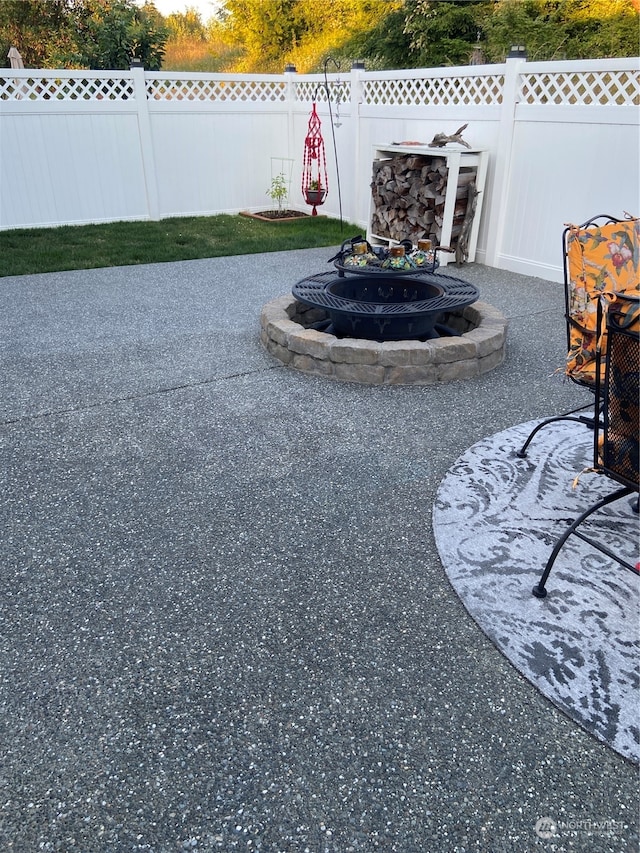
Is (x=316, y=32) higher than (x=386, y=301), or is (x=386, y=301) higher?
(x=316, y=32)

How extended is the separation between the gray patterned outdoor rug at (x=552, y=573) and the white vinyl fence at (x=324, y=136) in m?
2.96

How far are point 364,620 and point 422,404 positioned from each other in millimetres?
1517

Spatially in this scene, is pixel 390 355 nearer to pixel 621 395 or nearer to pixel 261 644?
pixel 621 395

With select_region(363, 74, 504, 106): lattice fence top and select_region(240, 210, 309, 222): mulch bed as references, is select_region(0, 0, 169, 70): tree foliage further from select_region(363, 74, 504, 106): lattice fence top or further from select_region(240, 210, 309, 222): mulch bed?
select_region(363, 74, 504, 106): lattice fence top

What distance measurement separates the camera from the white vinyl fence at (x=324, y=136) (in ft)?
15.1

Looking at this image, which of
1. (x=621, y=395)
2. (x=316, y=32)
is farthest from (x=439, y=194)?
(x=316, y=32)

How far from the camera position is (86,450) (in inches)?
104

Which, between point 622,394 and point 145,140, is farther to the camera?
point 145,140

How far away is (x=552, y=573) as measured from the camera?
1.90m

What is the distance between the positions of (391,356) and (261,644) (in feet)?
6.18

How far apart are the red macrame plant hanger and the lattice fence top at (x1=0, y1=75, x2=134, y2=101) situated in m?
2.10

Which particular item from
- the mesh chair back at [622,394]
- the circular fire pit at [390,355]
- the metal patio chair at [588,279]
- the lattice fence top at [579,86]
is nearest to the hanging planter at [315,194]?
the lattice fence top at [579,86]

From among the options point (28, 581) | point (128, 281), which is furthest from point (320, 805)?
point (128, 281)

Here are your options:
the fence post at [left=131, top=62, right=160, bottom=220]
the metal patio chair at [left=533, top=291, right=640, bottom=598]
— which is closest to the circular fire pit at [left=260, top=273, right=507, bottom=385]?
the metal patio chair at [left=533, top=291, right=640, bottom=598]
